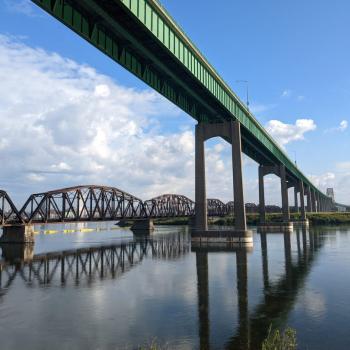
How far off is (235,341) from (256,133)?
74827mm

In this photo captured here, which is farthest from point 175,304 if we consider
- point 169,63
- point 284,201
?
point 284,201

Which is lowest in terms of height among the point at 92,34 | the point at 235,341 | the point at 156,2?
the point at 235,341

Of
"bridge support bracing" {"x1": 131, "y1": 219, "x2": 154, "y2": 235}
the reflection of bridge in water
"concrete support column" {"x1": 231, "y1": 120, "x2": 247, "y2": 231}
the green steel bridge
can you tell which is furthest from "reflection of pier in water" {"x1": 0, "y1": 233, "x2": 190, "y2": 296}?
"bridge support bracing" {"x1": 131, "y1": 219, "x2": 154, "y2": 235}

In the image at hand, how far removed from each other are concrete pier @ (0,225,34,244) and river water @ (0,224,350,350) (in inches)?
1263

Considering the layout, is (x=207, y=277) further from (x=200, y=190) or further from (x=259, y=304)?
(x=200, y=190)

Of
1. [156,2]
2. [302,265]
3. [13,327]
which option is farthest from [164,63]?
[13,327]

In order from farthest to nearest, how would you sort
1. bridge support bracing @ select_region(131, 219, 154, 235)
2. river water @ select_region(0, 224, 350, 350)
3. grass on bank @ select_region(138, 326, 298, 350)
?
1. bridge support bracing @ select_region(131, 219, 154, 235)
2. river water @ select_region(0, 224, 350, 350)
3. grass on bank @ select_region(138, 326, 298, 350)

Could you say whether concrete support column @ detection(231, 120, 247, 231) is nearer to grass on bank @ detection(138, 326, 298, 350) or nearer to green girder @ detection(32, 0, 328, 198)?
green girder @ detection(32, 0, 328, 198)

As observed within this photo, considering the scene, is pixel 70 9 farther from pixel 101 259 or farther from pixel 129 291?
pixel 101 259

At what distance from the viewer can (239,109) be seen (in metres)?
74.1

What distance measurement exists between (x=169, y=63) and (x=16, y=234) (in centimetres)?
5070

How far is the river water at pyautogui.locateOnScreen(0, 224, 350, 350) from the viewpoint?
1805 centimetres

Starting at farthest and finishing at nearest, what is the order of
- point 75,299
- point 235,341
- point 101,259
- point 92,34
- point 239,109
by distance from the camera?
1. point 239,109
2. point 101,259
3. point 92,34
4. point 75,299
5. point 235,341

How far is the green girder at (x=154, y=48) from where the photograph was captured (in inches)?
1276
